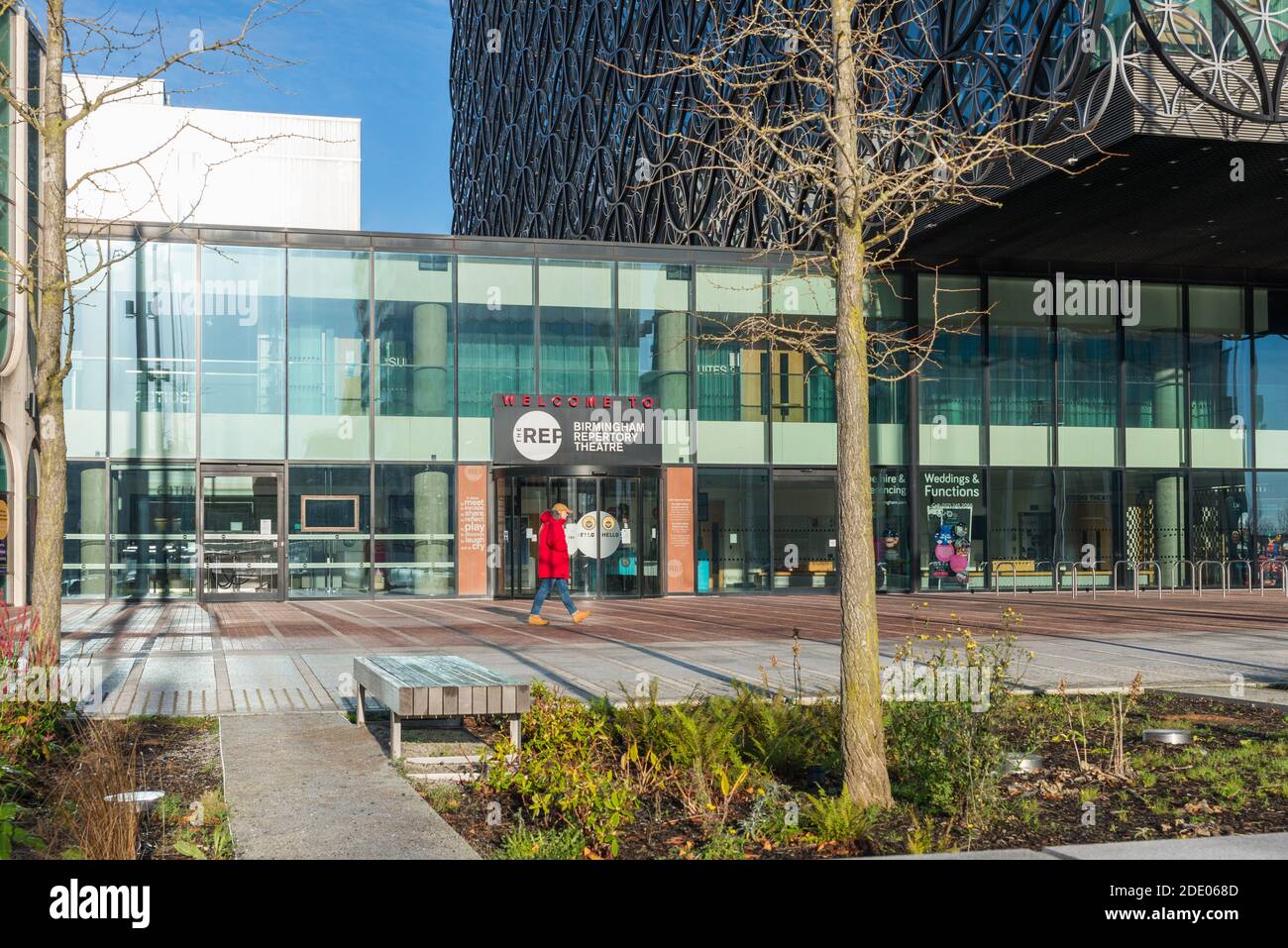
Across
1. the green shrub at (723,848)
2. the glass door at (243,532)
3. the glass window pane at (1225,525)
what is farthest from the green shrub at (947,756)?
the glass window pane at (1225,525)

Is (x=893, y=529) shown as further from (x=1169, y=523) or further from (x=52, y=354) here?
(x=52, y=354)

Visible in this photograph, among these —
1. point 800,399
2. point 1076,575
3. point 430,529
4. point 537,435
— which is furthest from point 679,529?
point 1076,575

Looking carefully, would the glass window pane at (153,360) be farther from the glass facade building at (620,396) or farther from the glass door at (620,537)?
the glass door at (620,537)

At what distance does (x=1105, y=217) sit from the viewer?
26.2 metres

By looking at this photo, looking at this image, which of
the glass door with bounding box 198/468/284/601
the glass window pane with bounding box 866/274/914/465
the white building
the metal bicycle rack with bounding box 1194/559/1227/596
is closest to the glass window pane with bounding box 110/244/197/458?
the glass door with bounding box 198/468/284/601

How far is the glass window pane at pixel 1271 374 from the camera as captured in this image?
31844 millimetres

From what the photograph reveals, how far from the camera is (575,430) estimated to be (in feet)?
90.6

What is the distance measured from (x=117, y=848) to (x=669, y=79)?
138 feet

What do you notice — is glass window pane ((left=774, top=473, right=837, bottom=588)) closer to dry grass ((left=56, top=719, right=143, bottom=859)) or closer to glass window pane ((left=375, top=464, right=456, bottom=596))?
glass window pane ((left=375, top=464, right=456, bottom=596))

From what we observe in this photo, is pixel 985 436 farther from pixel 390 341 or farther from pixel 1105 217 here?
pixel 390 341

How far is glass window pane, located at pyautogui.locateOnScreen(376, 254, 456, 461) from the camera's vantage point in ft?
88.2

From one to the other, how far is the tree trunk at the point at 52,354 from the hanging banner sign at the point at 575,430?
57.4 ft

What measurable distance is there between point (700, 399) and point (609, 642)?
495 inches
